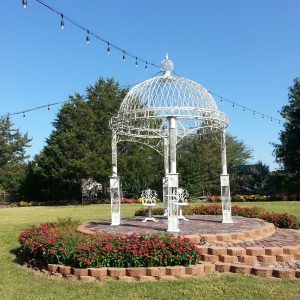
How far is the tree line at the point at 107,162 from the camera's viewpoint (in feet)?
110

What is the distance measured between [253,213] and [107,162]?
2137cm

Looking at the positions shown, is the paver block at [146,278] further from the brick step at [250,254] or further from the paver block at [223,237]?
the paver block at [223,237]

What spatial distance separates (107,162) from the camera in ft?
113

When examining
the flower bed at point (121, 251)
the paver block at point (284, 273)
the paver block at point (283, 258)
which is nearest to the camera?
the paver block at point (284, 273)

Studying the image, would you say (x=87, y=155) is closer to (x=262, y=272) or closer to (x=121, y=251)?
(x=121, y=251)

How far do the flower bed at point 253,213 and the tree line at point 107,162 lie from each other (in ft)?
45.8

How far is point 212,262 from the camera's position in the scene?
773 centimetres

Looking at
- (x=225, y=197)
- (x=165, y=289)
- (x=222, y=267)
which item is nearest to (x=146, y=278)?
(x=165, y=289)

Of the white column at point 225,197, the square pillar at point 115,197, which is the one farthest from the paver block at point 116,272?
the white column at point 225,197

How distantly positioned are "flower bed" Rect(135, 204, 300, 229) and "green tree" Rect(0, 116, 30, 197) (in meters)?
28.2

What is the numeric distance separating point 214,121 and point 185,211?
5.69 metres

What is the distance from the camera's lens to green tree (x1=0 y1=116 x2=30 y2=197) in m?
41.1

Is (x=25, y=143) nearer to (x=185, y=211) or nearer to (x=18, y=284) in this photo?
(x=185, y=211)

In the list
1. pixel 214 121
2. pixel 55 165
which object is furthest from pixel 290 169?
pixel 214 121
